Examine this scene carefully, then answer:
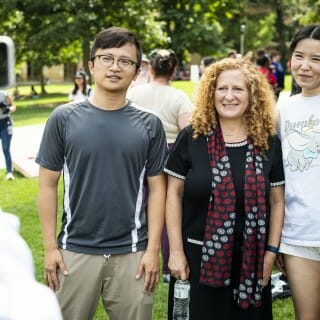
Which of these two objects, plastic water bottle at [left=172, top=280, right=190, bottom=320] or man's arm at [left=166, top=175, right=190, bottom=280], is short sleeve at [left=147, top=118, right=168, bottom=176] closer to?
man's arm at [left=166, top=175, right=190, bottom=280]

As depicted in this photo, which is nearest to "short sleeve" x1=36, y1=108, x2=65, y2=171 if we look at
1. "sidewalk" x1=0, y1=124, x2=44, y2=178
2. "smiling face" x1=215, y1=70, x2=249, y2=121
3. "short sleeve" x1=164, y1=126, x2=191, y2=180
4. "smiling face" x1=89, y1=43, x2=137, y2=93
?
"smiling face" x1=89, y1=43, x2=137, y2=93

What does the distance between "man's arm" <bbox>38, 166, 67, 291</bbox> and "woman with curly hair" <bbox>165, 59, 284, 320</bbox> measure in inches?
24.7

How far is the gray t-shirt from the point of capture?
3160 mm

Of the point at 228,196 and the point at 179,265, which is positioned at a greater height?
the point at 228,196

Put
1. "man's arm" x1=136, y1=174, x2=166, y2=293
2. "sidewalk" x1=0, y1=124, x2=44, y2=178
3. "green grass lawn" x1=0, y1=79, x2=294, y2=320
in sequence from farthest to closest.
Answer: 1. "sidewalk" x1=0, y1=124, x2=44, y2=178
2. "green grass lawn" x1=0, y1=79, x2=294, y2=320
3. "man's arm" x1=136, y1=174, x2=166, y2=293

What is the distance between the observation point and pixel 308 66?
138 inches

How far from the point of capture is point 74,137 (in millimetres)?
3152

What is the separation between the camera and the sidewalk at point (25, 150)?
11509mm

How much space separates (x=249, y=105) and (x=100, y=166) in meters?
0.90

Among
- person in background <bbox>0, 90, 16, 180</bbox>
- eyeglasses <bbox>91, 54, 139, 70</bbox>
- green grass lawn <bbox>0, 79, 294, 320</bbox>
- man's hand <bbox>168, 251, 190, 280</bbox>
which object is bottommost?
green grass lawn <bbox>0, 79, 294, 320</bbox>

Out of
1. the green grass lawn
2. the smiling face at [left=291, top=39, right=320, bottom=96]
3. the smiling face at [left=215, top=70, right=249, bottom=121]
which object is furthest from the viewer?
the green grass lawn

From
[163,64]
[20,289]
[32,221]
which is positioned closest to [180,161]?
[20,289]

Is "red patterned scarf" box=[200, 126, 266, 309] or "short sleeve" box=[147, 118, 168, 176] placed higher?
"short sleeve" box=[147, 118, 168, 176]

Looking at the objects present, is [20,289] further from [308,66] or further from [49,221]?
[308,66]
